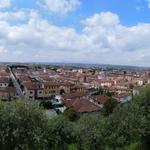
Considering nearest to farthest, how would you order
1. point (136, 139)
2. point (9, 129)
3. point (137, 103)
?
point (9, 129), point (136, 139), point (137, 103)

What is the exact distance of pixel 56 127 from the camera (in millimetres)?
23969

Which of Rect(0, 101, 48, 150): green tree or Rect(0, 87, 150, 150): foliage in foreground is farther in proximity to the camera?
Rect(0, 87, 150, 150): foliage in foreground

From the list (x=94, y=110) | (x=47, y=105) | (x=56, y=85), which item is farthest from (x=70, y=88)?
(x=94, y=110)

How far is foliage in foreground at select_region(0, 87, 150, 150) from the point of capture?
64.9ft

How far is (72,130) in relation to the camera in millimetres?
24391

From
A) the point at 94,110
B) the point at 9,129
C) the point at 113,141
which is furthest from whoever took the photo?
the point at 94,110

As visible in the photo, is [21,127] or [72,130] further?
[72,130]

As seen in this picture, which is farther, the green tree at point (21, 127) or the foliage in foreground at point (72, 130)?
the foliage in foreground at point (72, 130)

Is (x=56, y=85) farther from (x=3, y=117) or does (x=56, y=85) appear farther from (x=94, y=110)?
(x=3, y=117)

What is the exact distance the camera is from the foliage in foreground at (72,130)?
19.8 metres

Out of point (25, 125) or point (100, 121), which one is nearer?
point (25, 125)

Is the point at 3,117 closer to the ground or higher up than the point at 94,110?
higher up

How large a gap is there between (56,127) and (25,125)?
4.14 meters

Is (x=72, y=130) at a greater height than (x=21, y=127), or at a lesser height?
lesser
